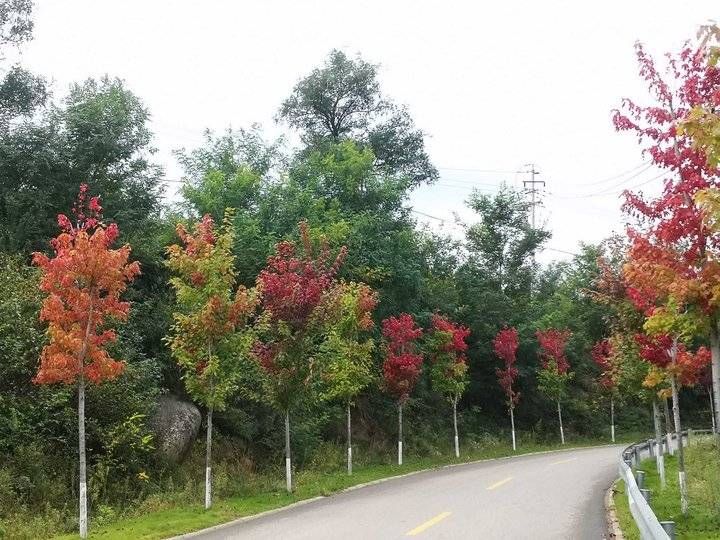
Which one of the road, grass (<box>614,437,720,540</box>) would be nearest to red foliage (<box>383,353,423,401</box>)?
the road

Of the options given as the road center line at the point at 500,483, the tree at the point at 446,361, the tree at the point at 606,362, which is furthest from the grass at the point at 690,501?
the tree at the point at 446,361

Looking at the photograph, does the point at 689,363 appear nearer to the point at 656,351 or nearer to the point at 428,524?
the point at 656,351

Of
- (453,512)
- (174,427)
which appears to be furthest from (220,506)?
(453,512)

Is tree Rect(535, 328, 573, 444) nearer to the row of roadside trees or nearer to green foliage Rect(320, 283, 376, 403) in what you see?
the row of roadside trees

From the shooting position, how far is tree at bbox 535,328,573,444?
40.1 meters

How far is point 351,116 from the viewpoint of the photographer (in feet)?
130

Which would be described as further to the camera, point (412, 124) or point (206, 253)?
point (412, 124)

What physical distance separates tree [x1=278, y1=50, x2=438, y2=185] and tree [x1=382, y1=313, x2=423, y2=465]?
1332 cm

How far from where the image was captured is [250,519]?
43.8 feet

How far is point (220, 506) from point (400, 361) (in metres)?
12.1

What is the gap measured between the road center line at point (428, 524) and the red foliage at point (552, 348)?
29.1 metres

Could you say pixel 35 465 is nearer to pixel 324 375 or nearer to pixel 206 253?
pixel 206 253

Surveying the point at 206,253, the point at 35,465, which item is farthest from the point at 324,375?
the point at 35,465

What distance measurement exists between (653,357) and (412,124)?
27858mm
